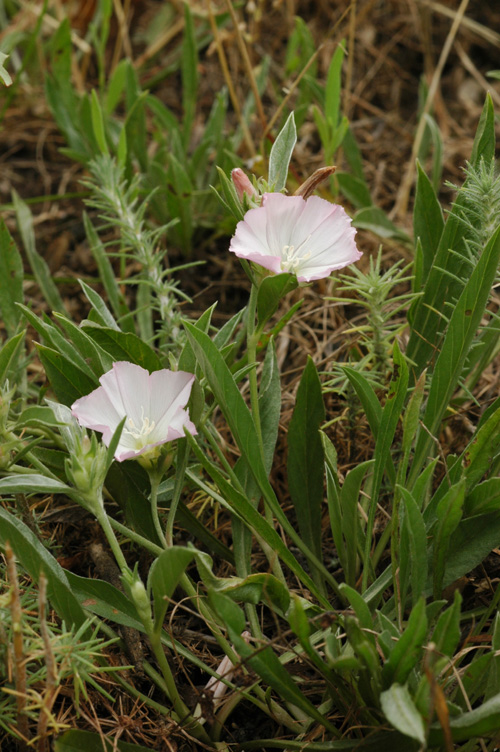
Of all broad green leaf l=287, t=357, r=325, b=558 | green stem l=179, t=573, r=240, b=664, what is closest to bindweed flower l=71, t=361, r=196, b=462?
green stem l=179, t=573, r=240, b=664

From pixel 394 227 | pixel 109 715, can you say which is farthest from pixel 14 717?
pixel 394 227

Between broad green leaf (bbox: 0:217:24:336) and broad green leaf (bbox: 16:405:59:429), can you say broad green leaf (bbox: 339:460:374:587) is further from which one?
broad green leaf (bbox: 0:217:24:336)

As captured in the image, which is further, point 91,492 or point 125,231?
point 125,231

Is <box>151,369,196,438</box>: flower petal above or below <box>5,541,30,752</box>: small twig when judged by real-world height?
above

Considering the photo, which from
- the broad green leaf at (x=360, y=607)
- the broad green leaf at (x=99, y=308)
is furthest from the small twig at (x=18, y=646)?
the broad green leaf at (x=99, y=308)

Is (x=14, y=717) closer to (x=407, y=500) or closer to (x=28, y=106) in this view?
(x=407, y=500)

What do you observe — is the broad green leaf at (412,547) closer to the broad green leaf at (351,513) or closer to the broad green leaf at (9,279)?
the broad green leaf at (351,513)
